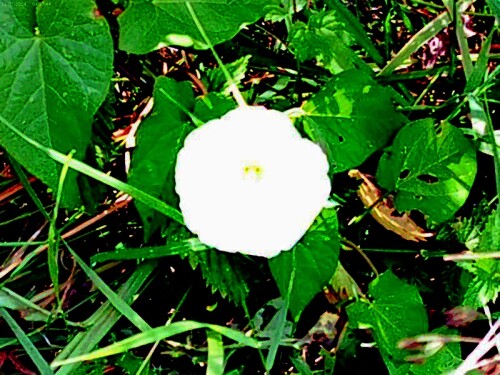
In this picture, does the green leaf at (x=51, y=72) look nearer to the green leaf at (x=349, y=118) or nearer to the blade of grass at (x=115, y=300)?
the blade of grass at (x=115, y=300)

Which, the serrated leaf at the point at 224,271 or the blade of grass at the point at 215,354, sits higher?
the serrated leaf at the point at 224,271

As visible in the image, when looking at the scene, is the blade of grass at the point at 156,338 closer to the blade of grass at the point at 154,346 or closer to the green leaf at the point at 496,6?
the blade of grass at the point at 154,346

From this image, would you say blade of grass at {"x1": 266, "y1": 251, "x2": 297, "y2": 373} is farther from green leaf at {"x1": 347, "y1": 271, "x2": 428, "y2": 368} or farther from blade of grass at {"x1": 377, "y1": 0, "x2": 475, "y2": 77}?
blade of grass at {"x1": 377, "y1": 0, "x2": 475, "y2": 77}

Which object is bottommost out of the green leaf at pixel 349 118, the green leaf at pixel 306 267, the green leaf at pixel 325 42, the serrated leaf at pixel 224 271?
the serrated leaf at pixel 224 271

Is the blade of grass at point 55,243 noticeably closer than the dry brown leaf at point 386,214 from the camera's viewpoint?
Yes

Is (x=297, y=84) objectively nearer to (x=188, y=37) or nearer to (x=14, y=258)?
(x=188, y=37)

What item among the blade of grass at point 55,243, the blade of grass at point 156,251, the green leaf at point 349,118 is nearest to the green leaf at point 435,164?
the green leaf at point 349,118
